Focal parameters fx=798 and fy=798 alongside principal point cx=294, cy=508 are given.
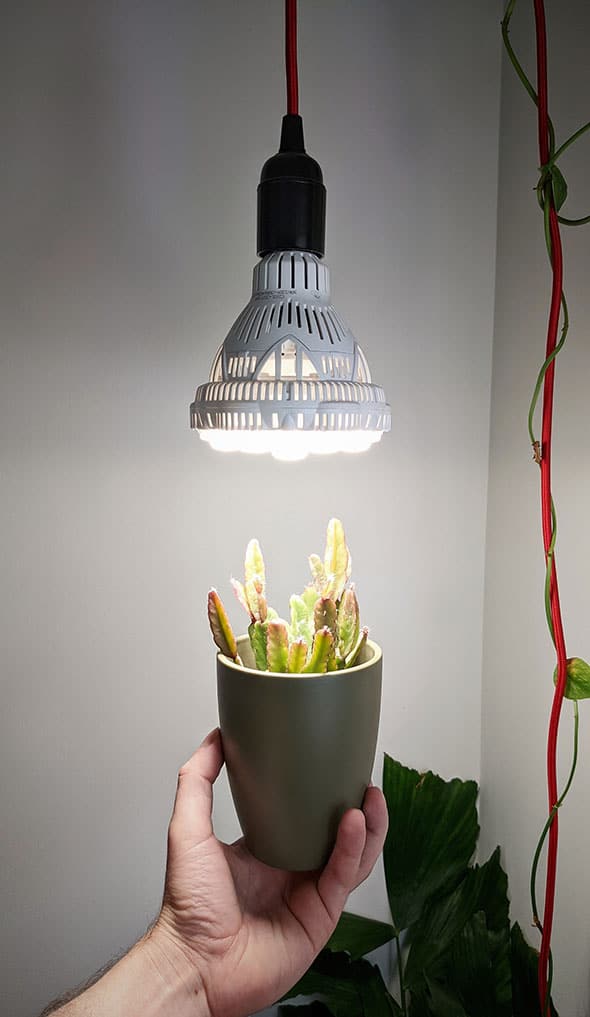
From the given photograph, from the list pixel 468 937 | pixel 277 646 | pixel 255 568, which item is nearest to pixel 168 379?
pixel 255 568

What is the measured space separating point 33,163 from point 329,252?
0.40 metres

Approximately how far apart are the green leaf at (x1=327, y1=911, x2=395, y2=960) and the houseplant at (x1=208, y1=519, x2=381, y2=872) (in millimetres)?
464

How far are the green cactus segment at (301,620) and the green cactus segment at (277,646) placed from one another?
0.20ft

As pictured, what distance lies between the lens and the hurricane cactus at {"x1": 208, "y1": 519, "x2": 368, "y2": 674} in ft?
2.39

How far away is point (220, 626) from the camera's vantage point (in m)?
0.77

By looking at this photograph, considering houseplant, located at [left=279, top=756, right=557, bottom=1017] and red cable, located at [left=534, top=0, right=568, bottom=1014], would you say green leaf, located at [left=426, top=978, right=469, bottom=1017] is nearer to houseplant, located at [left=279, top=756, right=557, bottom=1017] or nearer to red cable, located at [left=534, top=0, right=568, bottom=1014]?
houseplant, located at [left=279, top=756, right=557, bottom=1017]

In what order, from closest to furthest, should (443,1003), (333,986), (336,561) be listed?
(336,561)
(443,1003)
(333,986)

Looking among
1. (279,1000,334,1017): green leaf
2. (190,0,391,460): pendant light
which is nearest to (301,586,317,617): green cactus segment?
(190,0,391,460): pendant light

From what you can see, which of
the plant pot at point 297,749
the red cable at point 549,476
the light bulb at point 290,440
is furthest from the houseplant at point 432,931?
the light bulb at point 290,440

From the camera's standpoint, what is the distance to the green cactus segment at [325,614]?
736mm

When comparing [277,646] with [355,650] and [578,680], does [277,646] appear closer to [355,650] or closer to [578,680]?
[355,650]

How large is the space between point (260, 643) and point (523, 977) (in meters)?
0.74

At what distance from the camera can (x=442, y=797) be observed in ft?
4.05

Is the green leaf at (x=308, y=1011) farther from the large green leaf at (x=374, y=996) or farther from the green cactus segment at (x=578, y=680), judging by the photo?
the green cactus segment at (x=578, y=680)
